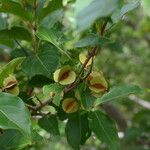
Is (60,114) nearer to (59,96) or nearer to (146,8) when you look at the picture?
(59,96)

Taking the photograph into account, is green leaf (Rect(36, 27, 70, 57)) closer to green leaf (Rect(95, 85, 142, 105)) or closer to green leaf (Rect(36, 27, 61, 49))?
green leaf (Rect(36, 27, 61, 49))

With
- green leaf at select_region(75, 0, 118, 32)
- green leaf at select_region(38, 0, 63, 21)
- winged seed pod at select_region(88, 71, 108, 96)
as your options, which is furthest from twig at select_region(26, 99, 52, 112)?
green leaf at select_region(75, 0, 118, 32)

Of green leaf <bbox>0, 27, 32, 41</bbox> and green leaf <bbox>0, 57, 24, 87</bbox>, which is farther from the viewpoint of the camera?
green leaf <bbox>0, 27, 32, 41</bbox>

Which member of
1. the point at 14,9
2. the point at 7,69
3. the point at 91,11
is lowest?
the point at 7,69

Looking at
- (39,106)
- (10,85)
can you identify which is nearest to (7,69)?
(10,85)

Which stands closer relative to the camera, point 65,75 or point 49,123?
point 65,75

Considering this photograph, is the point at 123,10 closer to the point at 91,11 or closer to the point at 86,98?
the point at 86,98

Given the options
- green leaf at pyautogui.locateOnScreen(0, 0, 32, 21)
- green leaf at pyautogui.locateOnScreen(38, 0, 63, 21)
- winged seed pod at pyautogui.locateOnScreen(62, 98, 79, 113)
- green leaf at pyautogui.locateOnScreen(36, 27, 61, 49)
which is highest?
green leaf at pyautogui.locateOnScreen(0, 0, 32, 21)
